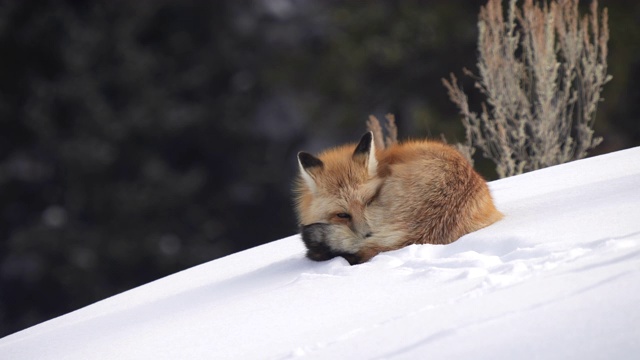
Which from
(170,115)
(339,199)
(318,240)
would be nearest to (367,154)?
(339,199)

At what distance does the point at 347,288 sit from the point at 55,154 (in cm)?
995

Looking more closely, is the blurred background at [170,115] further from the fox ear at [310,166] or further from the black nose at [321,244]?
the black nose at [321,244]

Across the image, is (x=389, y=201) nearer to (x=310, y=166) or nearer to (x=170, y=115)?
(x=310, y=166)

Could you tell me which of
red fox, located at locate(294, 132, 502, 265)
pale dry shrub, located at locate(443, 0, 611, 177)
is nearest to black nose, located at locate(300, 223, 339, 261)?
red fox, located at locate(294, 132, 502, 265)

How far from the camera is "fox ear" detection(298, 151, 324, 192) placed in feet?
12.5

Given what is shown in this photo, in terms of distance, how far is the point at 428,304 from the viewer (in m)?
Answer: 2.59

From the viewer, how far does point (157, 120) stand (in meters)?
12.1

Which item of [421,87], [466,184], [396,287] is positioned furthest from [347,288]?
[421,87]

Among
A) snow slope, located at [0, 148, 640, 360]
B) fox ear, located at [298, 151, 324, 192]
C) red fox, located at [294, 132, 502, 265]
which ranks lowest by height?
snow slope, located at [0, 148, 640, 360]

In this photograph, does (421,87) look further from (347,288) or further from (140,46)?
(347,288)

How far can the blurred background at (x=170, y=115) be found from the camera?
38.6ft

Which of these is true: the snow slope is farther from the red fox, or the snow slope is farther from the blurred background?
the blurred background

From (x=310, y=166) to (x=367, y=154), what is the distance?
0.29m

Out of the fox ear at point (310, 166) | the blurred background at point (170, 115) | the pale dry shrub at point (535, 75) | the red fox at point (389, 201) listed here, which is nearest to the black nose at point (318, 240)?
the red fox at point (389, 201)
